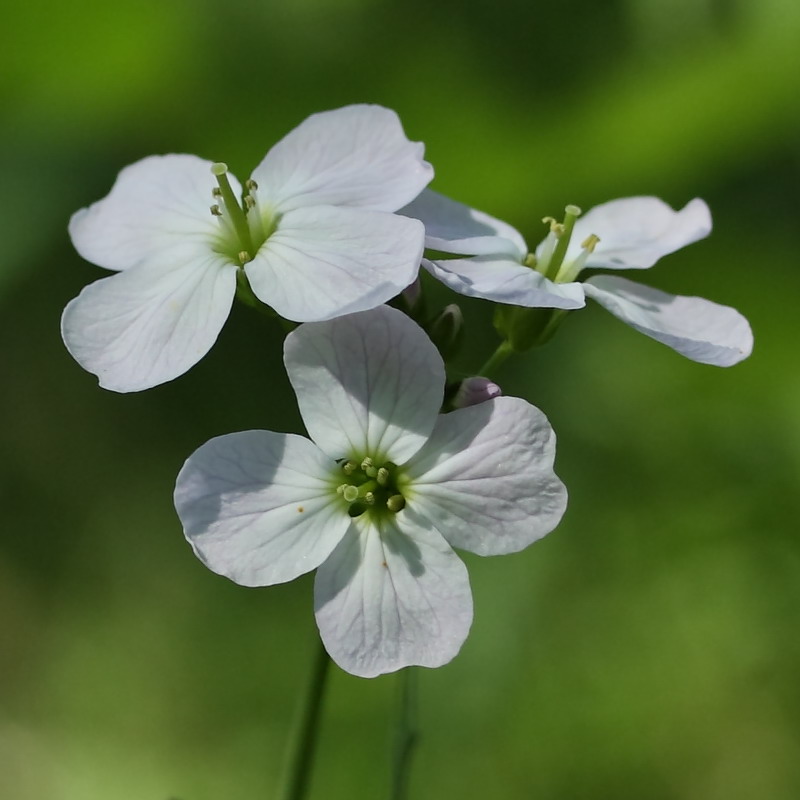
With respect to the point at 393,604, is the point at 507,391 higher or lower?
higher

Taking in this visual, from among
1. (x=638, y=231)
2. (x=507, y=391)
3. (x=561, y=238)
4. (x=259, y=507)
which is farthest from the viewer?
(x=507, y=391)

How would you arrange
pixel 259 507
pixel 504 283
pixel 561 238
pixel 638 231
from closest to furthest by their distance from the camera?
pixel 259 507, pixel 504 283, pixel 561 238, pixel 638 231

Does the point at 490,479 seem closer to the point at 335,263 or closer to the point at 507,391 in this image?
the point at 335,263

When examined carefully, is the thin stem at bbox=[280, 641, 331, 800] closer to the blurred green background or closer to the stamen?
the stamen

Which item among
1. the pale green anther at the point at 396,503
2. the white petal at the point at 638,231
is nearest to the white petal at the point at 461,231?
the white petal at the point at 638,231

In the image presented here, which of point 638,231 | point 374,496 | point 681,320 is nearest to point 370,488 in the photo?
point 374,496

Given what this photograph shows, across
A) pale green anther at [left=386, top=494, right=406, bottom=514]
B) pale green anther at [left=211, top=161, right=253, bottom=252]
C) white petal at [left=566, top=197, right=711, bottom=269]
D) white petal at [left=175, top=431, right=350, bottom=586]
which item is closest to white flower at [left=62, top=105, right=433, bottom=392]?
pale green anther at [left=211, top=161, right=253, bottom=252]
